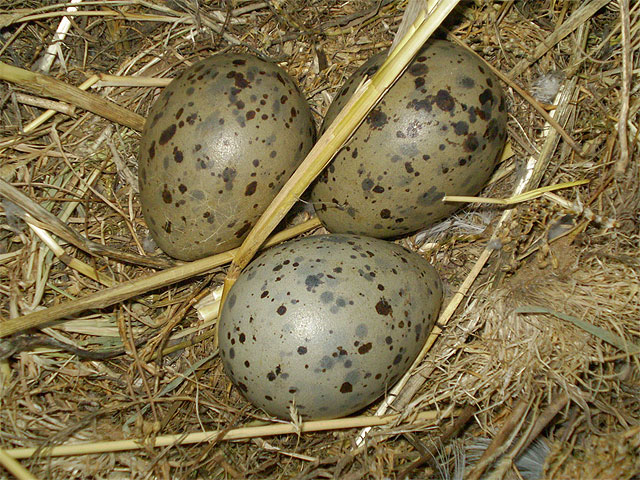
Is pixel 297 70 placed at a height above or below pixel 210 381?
above

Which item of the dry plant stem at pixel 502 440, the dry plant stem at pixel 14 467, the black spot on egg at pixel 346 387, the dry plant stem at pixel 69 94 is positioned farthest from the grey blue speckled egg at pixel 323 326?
the dry plant stem at pixel 69 94

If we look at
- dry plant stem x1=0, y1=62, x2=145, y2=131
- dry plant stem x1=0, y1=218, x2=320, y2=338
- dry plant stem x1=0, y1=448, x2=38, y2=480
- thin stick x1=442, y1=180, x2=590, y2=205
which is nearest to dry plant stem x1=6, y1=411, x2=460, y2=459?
dry plant stem x1=0, y1=448, x2=38, y2=480

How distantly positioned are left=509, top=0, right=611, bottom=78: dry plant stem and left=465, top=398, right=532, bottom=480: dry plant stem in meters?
1.35

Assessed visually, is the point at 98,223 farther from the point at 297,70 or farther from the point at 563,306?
the point at 563,306

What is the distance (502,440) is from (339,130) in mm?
1246

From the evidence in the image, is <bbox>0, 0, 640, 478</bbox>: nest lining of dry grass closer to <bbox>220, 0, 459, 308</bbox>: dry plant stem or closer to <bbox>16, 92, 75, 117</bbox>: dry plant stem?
<bbox>16, 92, 75, 117</bbox>: dry plant stem

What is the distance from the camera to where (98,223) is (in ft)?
7.26

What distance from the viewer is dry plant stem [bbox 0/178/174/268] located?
6.47 feet

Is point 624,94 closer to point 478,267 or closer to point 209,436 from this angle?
point 478,267

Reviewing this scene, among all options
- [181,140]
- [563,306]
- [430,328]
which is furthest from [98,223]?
[563,306]

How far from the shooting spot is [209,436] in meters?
1.86

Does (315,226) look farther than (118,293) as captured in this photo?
Yes

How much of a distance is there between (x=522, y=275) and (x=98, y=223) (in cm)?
182

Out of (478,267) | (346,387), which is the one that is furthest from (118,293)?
(478,267)
